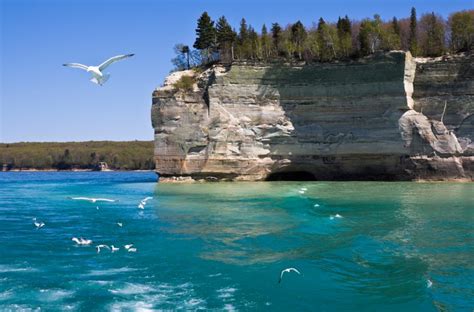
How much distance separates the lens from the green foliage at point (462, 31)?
4419 cm

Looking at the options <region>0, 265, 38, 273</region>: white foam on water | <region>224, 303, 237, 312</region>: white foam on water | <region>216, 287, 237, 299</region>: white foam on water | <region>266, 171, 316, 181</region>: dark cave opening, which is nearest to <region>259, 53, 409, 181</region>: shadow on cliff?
<region>266, 171, 316, 181</region>: dark cave opening

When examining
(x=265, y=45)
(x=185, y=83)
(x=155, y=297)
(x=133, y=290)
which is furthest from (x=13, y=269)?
(x=265, y=45)

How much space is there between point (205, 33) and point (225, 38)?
2.02 m

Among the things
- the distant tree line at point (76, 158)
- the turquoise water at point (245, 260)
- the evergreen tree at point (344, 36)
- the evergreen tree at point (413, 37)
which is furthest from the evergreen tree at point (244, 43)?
the distant tree line at point (76, 158)

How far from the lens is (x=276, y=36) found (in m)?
53.2

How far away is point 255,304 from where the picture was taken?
8.95 meters

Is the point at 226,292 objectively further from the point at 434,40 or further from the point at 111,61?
the point at 434,40

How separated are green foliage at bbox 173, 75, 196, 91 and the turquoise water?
23403 millimetres

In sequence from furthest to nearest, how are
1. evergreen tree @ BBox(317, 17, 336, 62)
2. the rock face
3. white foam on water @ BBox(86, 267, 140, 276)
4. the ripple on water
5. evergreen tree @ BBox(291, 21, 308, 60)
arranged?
evergreen tree @ BBox(291, 21, 308, 60) < evergreen tree @ BBox(317, 17, 336, 62) < the rock face < white foam on water @ BBox(86, 267, 140, 276) < the ripple on water

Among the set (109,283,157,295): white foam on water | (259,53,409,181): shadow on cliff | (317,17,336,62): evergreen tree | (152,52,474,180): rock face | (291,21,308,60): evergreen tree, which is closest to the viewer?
(109,283,157,295): white foam on water

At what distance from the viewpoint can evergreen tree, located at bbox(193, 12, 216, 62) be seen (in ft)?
171

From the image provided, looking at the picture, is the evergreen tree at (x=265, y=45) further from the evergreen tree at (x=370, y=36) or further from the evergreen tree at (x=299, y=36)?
the evergreen tree at (x=370, y=36)

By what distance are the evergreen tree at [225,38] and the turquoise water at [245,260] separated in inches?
1312

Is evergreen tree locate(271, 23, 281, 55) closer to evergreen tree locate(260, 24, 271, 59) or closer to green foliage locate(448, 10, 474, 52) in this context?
evergreen tree locate(260, 24, 271, 59)
